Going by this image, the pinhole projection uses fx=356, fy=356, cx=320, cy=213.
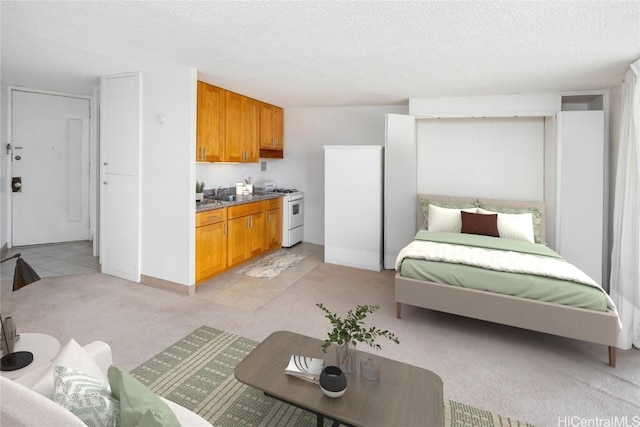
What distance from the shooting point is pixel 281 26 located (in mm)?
2424

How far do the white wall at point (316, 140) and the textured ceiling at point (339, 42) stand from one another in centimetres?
146

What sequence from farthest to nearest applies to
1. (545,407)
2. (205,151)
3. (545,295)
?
(205,151)
(545,295)
(545,407)

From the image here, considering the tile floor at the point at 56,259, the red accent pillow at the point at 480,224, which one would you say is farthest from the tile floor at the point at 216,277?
the red accent pillow at the point at 480,224

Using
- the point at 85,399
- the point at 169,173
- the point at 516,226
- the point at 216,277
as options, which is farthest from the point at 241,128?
the point at 85,399

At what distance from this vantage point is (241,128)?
4.94 m

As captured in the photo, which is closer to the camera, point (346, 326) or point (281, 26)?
point (346, 326)

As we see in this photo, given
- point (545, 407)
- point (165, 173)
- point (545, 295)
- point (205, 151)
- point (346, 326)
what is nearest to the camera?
point (346, 326)

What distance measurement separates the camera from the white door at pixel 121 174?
4.01 metres

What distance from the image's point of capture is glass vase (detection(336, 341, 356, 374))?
1.85 metres

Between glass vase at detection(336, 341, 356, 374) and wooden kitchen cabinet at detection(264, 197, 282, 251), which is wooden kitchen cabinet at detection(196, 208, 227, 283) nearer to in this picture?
wooden kitchen cabinet at detection(264, 197, 282, 251)

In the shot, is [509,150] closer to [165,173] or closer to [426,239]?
[426,239]

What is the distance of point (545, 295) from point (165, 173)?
149 inches

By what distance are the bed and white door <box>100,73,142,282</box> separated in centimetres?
306

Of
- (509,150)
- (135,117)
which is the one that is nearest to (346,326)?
(135,117)
